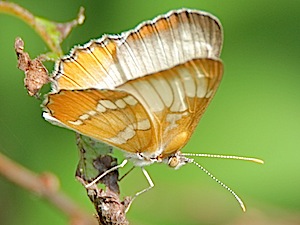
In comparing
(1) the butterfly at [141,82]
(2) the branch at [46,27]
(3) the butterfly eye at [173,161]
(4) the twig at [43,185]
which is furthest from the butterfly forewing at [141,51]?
(4) the twig at [43,185]

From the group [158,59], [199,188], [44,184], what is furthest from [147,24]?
[199,188]

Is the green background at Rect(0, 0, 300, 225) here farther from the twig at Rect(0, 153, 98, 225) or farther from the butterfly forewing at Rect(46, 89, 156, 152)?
the butterfly forewing at Rect(46, 89, 156, 152)

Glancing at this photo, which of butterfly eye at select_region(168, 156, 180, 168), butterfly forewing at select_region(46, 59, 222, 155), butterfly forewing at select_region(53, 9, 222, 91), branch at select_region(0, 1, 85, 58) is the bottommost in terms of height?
butterfly eye at select_region(168, 156, 180, 168)

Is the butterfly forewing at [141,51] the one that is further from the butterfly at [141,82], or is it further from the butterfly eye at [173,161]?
the butterfly eye at [173,161]

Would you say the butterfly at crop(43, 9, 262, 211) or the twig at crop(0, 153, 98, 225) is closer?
the butterfly at crop(43, 9, 262, 211)

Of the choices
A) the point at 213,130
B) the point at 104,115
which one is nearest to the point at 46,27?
the point at 104,115

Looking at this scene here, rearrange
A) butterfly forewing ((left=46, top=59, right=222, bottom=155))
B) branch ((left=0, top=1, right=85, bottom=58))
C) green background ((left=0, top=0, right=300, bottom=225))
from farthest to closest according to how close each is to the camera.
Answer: green background ((left=0, top=0, right=300, bottom=225))
branch ((left=0, top=1, right=85, bottom=58))
butterfly forewing ((left=46, top=59, right=222, bottom=155))

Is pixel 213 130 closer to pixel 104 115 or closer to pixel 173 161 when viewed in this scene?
pixel 173 161

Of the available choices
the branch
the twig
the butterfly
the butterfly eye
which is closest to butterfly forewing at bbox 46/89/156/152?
the butterfly
